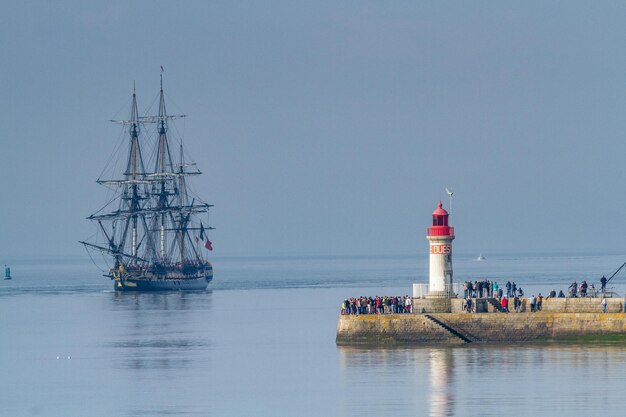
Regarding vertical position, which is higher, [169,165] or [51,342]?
[169,165]

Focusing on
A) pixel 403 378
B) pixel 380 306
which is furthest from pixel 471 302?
pixel 403 378

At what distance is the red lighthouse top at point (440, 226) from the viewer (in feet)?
241

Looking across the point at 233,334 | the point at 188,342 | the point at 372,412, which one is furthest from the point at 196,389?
the point at 233,334

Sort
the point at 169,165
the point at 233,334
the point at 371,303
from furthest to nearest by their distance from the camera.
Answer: the point at 169,165, the point at 233,334, the point at 371,303

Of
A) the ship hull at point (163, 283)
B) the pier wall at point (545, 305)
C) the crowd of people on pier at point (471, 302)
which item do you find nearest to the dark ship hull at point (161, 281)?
the ship hull at point (163, 283)

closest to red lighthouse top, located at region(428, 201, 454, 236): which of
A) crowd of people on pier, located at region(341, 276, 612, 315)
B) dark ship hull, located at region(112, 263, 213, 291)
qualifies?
crowd of people on pier, located at region(341, 276, 612, 315)

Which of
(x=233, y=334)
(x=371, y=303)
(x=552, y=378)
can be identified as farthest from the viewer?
(x=233, y=334)

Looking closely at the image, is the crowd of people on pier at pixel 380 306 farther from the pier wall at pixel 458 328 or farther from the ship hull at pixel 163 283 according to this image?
the ship hull at pixel 163 283

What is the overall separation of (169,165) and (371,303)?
128m

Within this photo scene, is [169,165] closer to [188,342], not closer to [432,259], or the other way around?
[188,342]

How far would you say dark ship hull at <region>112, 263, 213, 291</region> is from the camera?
179 m

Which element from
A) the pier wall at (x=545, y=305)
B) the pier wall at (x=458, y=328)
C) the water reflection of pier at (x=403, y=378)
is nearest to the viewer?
the water reflection of pier at (x=403, y=378)

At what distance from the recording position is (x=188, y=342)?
8731 centimetres

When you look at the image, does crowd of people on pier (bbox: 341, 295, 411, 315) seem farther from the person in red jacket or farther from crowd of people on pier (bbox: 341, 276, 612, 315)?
the person in red jacket
